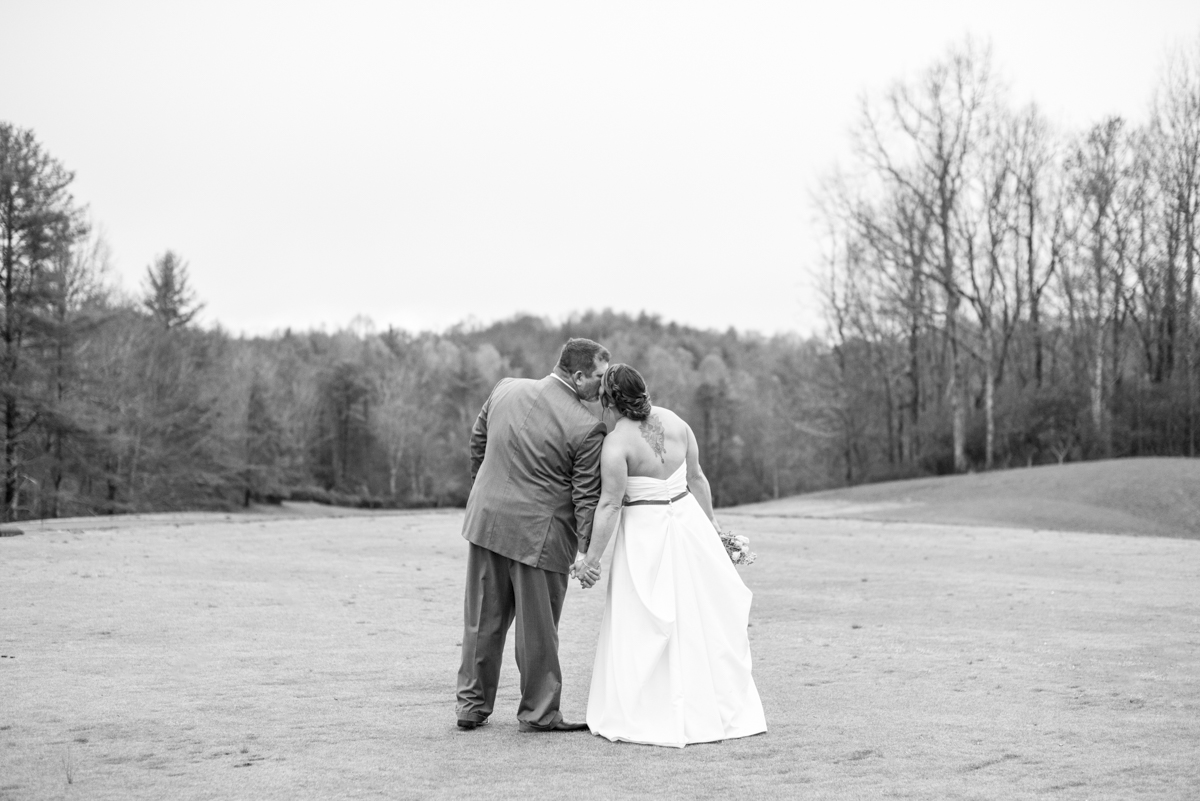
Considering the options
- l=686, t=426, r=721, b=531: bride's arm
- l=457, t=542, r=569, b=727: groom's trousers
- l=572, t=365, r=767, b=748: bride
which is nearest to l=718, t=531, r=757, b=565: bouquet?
l=686, t=426, r=721, b=531: bride's arm

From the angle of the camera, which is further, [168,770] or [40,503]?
[40,503]

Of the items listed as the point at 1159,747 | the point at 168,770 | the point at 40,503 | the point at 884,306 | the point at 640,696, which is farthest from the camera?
the point at 884,306

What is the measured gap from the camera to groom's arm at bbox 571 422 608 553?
690 centimetres

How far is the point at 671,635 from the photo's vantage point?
6.68 metres

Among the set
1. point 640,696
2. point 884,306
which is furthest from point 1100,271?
point 640,696

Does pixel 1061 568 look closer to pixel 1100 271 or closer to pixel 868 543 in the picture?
pixel 868 543

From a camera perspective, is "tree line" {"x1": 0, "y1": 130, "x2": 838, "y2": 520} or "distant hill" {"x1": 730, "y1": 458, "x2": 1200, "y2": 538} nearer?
"distant hill" {"x1": 730, "y1": 458, "x2": 1200, "y2": 538}

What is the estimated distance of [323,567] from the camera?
17.2 metres

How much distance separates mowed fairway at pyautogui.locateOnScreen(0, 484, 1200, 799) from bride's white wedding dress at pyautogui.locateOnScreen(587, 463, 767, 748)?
0.19 m

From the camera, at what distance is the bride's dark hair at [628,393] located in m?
6.85

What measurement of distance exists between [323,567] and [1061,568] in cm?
1155

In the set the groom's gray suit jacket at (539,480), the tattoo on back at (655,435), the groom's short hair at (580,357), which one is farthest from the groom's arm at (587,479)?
the groom's short hair at (580,357)

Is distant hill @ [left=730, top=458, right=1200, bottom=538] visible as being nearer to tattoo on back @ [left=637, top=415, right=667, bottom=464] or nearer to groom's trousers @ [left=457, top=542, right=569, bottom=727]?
tattoo on back @ [left=637, top=415, right=667, bottom=464]

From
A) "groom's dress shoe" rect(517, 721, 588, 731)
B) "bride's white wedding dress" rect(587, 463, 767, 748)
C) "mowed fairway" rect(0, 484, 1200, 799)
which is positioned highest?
"bride's white wedding dress" rect(587, 463, 767, 748)
